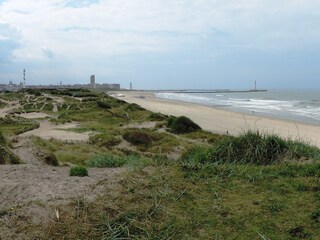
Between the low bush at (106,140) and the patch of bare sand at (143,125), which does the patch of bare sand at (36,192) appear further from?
the patch of bare sand at (143,125)

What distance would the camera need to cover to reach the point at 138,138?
19578 millimetres

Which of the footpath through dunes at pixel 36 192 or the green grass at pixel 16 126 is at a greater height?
the footpath through dunes at pixel 36 192

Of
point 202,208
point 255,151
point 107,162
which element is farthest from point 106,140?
point 202,208

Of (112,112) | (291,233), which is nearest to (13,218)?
(291,233)

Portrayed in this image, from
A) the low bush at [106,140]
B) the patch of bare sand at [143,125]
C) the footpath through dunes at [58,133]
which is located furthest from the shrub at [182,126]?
the footpath through dunes at [58,133]

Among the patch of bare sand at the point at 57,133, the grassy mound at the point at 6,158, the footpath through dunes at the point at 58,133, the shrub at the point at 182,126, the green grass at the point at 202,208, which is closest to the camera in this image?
the green grass at the point at 202,208

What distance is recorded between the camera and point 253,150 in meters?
9.48

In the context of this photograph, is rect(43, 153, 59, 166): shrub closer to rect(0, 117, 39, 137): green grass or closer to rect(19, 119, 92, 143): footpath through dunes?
rect(19, 119, 92, 143): footpath through dunes

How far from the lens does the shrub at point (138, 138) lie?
762 inches

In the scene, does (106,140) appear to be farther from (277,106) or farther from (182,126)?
(277,106)

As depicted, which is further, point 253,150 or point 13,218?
point 253,150

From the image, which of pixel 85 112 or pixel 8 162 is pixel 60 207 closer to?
pixel 8 162

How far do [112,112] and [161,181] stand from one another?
29337 mm

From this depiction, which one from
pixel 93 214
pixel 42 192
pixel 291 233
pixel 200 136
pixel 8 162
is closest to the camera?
pixel 291 233
